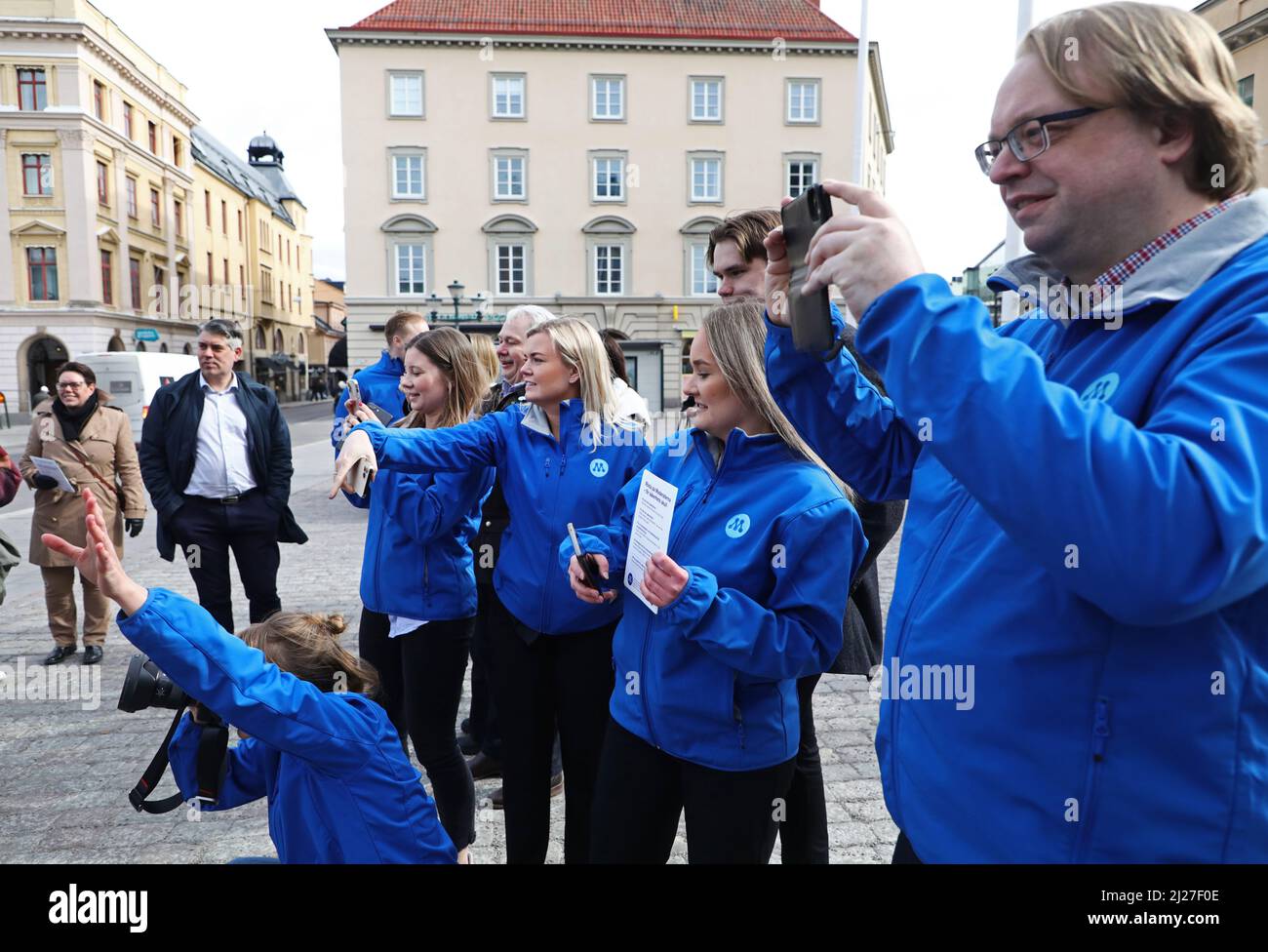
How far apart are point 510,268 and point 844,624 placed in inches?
1465

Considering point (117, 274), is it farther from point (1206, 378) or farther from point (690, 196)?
point (1206, 378)

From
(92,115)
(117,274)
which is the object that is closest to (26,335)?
(117,274)

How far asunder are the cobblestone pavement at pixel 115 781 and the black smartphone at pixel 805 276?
2.49 meters

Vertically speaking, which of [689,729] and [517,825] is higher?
[689,729]

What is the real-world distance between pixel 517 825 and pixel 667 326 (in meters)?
36.1

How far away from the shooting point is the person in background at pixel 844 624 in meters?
2.89

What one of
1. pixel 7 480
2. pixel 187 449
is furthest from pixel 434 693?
pixel 7 480

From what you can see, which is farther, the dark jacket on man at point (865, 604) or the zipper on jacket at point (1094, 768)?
the dark jacket on man at point (865, 604)

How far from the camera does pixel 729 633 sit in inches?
81.0

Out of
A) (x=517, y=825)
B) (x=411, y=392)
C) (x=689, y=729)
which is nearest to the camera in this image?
(x=689, y=729)

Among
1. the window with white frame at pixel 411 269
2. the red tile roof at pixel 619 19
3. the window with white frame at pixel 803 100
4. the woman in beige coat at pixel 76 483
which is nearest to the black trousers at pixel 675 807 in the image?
the woman in beige coat at pixel 76 483

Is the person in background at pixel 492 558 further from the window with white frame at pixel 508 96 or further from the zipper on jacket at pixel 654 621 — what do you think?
the window with white frame at pixel 508 96

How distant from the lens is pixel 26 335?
3962 centimetres
